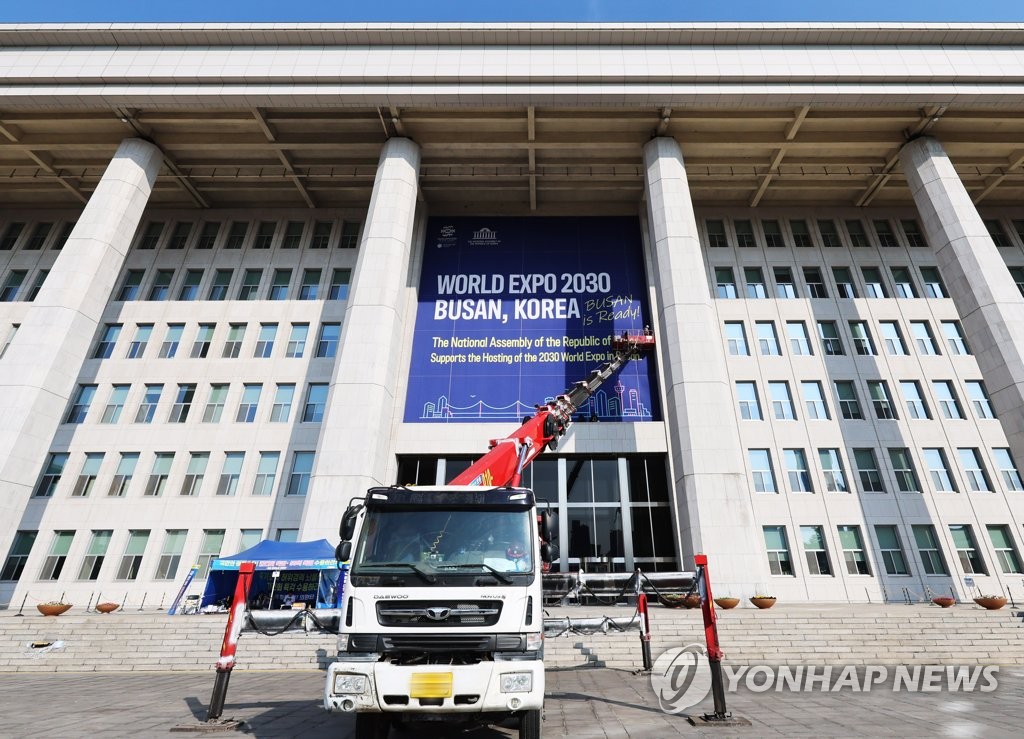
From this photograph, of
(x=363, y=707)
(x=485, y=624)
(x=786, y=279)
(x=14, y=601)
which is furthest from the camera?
(x=786, y=279)

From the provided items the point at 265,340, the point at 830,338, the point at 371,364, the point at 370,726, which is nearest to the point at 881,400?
the point at 830,338

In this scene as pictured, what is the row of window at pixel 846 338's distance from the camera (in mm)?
27422

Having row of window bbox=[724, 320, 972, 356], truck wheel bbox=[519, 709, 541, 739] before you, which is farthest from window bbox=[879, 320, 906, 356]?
truck wheel bbox=[519, 709, 541, 739]

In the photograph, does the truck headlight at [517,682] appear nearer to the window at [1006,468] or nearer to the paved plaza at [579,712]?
the paved plaza at [579,712]

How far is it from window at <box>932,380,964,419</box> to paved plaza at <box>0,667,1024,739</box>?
1949cm

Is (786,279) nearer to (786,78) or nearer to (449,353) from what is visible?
(786,78)

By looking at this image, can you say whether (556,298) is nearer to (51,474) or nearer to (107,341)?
(107,341)

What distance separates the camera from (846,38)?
2544cm

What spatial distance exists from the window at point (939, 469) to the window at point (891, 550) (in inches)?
135

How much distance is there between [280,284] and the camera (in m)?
30.4

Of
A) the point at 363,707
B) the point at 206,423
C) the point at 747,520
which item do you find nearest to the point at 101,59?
the point at 206,423

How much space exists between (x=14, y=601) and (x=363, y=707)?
2779cm

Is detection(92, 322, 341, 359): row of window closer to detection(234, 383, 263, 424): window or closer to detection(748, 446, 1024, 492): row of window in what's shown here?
detection(234, 383, 263, 424): window

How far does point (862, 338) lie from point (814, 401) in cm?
522
